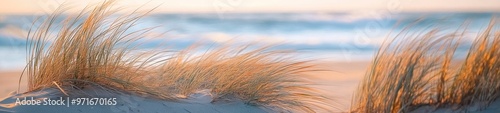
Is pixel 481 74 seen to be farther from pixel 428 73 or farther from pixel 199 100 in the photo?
pixel 199 100

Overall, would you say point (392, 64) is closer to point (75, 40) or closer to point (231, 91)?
point (231, 91)

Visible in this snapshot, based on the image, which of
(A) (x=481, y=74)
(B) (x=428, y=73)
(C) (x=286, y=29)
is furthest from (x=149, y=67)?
(A) (x=481, y=74)

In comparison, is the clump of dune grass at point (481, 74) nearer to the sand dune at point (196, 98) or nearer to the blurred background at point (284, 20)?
the blurred background at point (284, 20)

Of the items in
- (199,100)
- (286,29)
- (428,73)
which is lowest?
(199,100)

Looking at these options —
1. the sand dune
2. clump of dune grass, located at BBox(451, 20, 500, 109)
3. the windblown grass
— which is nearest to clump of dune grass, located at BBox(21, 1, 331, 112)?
the sand dune

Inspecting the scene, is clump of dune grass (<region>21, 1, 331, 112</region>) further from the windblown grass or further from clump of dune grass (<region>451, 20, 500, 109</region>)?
clump of dune grass (<region>451, 20, 500, 109</region>)

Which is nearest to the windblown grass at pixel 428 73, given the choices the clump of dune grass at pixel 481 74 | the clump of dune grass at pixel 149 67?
the clump of dune grass at pixel 481 74
